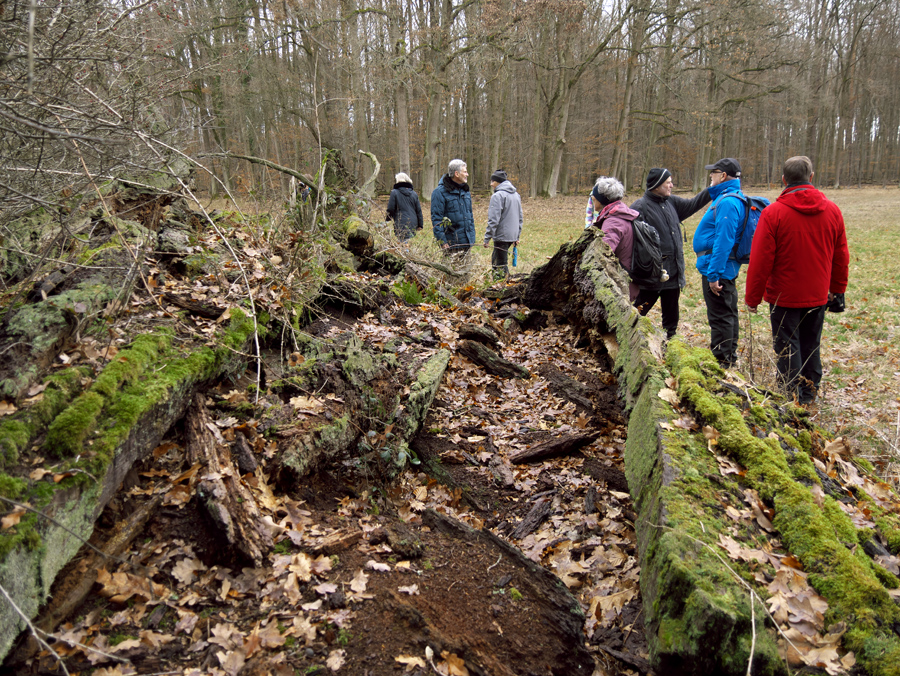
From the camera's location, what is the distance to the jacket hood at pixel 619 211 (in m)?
5.96

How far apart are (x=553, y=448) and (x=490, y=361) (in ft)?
4.83

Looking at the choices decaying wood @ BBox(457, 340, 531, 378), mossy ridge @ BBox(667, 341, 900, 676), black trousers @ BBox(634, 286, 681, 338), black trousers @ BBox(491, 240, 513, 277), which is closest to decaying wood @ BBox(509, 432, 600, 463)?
mossy ridge @ BBox(667, 341, 900, 676)

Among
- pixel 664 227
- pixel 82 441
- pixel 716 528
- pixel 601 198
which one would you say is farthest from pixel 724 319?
pixel 82 441

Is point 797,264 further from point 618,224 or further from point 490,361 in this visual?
point 490,361

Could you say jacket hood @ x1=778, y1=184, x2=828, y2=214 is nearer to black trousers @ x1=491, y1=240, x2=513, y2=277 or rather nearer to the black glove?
the black glove

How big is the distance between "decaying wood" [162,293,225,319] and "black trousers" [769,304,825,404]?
16.2 ft

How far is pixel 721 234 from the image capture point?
17.8 feet

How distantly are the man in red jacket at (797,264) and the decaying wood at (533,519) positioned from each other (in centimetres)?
277

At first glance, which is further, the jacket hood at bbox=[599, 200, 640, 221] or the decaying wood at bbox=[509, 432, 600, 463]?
the jacket hood at bbox=[599, 200, 640, 221]

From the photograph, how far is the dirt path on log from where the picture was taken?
6.91ft

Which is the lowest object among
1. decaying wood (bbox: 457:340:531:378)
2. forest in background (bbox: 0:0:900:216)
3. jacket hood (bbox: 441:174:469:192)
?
decaying wood (bbox: 457:340:531:378)

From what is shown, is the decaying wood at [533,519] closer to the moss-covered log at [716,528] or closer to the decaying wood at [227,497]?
the moss-covered log at [716,528]

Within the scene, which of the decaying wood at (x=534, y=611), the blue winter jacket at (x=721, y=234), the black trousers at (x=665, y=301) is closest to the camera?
the decaying wood at (x=534, y=611)

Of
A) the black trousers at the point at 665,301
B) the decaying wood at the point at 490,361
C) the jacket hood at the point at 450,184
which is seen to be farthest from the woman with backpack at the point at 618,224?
the jacket hood at the point at 450,184
